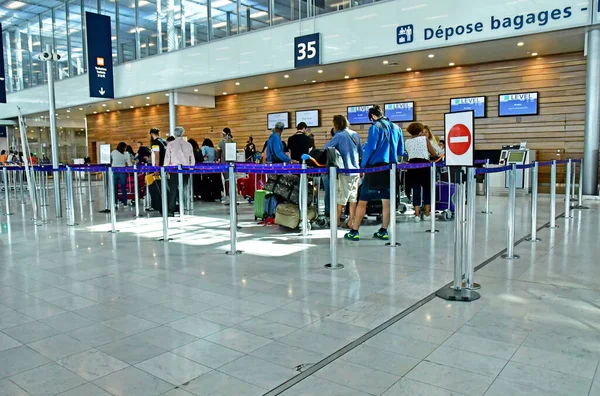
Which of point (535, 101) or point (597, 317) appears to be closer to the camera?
point (597, 317)

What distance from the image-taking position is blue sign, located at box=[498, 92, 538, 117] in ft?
39.3

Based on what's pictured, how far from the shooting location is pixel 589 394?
6.98 ft

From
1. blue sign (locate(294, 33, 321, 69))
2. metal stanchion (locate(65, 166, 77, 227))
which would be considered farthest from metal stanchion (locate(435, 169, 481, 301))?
blue sign (locate(294, 33, 321, 69))

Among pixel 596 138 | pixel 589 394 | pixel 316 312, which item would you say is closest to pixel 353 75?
pixel 596 138

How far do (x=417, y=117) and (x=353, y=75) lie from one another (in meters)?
2.45

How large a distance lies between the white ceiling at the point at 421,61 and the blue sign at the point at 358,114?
1009 mm

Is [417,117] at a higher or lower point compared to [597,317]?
higher

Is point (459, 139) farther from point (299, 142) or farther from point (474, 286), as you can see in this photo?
point (299, 142)

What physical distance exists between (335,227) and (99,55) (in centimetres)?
1549

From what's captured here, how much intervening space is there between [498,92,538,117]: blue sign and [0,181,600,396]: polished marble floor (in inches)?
282

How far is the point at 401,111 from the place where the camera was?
554 inches

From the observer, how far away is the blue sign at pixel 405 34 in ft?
37.9

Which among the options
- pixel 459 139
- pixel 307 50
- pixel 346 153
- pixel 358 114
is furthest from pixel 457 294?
pixel 358 114

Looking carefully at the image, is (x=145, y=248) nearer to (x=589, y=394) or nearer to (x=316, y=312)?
(x=316, y=312)
